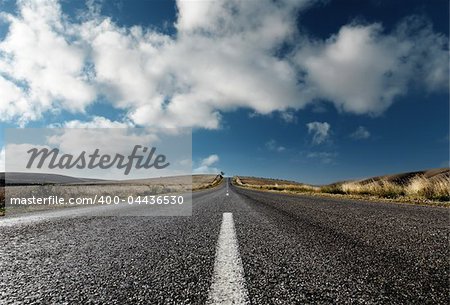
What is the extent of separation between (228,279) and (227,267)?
253 millimetres

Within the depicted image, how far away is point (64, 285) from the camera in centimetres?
159

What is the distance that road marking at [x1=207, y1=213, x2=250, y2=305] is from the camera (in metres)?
1.34

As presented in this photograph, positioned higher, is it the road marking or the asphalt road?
the road marking

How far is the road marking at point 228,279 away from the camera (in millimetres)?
1341

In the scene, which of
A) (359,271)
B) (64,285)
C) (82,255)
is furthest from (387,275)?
(82,255)

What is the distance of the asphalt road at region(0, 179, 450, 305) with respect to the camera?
4.66 feet

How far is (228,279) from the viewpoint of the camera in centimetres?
162

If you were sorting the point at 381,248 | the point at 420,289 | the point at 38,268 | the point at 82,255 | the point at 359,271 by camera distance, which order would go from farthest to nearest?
the point at 381,248 < the point at 82,255 < the point at 38,268 < the point at 359,271 < the point at 420,289

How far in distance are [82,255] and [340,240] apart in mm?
2308

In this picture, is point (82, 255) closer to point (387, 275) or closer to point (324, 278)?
point (324, 278)

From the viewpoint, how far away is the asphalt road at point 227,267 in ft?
4.66

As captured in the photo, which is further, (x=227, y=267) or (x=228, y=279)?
(x=227, y=267)

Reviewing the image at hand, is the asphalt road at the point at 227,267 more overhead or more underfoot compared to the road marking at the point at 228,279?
more underfoot

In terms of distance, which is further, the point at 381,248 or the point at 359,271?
the point at 381,248
